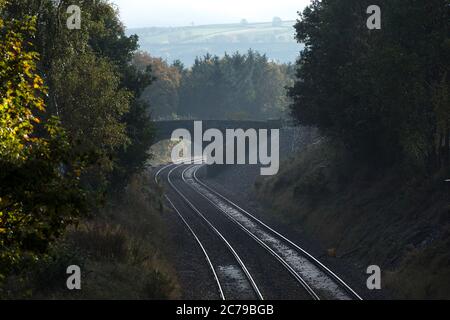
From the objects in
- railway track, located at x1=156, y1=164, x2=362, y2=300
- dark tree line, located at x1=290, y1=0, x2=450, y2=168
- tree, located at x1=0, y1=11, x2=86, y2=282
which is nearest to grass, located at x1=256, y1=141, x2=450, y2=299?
dark tree line, located at x1=290, y1=0, x2=450, y2=168

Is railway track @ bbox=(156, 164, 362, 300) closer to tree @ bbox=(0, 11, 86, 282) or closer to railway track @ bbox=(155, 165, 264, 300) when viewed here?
railway track @ bbox=(155, 165, 264, 300)

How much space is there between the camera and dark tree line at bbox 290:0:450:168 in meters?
25.9

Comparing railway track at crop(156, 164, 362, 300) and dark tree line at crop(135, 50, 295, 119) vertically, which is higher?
dark tree line at crop(135, 50, 295, 119)

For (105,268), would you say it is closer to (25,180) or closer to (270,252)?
(270,252)

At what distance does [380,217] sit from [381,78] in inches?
278

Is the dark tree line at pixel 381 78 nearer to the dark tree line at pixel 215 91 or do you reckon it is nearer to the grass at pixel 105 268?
the grass at pixel 105 268

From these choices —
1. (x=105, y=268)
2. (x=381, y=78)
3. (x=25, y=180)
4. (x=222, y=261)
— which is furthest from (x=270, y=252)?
(x=25, y=180)

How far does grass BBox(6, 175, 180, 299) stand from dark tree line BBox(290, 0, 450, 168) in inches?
500

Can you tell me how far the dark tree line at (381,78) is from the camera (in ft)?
85.0

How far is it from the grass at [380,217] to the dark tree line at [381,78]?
67.2 inches

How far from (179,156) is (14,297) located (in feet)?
365

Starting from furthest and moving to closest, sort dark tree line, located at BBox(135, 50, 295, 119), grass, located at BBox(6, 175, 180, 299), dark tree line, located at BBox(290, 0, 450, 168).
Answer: dark tree line, located at BBox(135, 50, 295, 119) < dark tree line, located at BBox(290, 0, 450, 168) < grass, located at BBox(6, 175, 180, 299)

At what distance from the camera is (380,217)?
2966 centimetres
